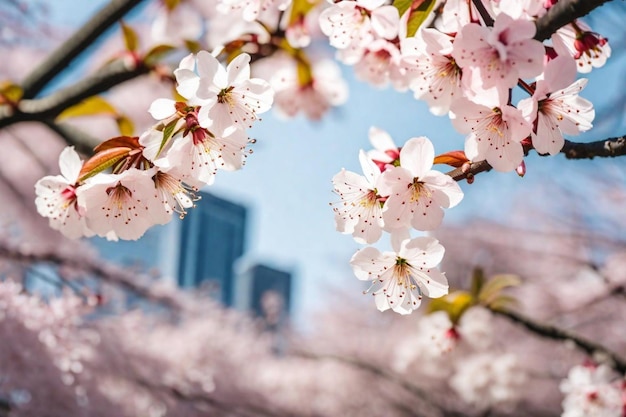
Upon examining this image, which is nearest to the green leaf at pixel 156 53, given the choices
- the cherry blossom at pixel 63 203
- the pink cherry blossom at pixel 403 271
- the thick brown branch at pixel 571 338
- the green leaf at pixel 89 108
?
the green leaf at pixel 89 108

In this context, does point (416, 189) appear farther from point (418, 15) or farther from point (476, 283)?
point (476, 283)

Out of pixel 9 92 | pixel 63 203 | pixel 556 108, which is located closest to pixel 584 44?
pixel 556 108

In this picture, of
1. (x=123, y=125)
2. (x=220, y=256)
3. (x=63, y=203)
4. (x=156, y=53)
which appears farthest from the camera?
(x=220, y=256)

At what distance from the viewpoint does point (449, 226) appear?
802 centimetres

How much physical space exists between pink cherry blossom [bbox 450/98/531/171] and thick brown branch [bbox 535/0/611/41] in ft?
0.31

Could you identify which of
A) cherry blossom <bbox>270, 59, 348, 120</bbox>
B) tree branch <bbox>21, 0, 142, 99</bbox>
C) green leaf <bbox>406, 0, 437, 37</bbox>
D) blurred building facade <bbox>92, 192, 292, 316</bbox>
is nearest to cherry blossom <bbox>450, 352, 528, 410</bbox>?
cherry blossom <bbox>270, 59, 348, 120</bbox>

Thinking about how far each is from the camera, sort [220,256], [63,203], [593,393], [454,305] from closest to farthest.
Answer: [63,203] → [593,393] → [454,305] → [220,256]

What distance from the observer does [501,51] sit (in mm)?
618

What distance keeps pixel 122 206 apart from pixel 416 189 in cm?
36

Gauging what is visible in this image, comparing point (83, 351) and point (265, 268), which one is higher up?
point (83, 351)

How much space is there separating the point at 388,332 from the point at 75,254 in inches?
179

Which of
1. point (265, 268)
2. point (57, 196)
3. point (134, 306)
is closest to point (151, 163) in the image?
point (57, 196)

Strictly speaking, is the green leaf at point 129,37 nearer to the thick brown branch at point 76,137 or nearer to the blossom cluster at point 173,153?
the thick brown branch at point 76,137

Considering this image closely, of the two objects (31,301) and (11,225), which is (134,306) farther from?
(31,301)
